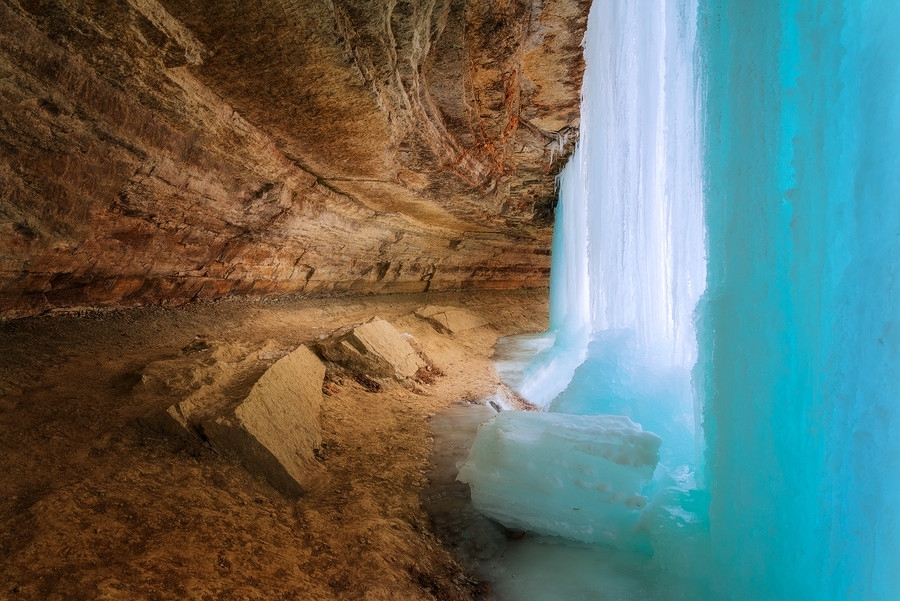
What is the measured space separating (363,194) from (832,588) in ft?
21.8

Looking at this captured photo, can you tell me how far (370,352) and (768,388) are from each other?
15.0ft

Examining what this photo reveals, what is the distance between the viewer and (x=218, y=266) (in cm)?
654

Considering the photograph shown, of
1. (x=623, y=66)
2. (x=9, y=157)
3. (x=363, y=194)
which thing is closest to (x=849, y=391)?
(x=623, y=66)

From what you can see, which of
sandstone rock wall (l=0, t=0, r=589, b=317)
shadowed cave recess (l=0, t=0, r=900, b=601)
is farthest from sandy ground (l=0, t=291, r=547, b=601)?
sandstone rock wall (l=0, t=0, r=589, b=317)

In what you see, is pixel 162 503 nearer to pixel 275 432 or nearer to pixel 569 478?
pixel 275 432

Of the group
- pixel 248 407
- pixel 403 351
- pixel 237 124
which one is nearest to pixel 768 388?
pixel 248 407

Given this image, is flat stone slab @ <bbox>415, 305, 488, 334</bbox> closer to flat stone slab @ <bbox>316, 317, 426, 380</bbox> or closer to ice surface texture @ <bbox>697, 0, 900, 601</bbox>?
flat stone slab @ <bbox>316, 317, 426, 380</bbox>

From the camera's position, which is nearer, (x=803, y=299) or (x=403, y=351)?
(x=803, y=299)

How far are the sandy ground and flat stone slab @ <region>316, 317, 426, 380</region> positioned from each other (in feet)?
3.19

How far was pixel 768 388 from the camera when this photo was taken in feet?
7.82

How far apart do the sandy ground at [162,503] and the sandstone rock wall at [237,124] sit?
1.15 metres

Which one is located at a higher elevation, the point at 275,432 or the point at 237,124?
the point at 237,124

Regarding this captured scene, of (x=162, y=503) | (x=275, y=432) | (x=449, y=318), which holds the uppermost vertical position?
(x=449, y=318)

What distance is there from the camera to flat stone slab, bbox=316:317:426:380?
19.1ft
